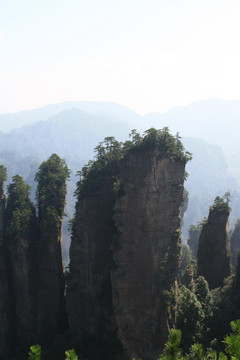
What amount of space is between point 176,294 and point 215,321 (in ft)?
14.5

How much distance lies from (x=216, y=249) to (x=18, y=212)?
19413 millimetres

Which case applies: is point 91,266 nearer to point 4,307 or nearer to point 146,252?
point 146,252

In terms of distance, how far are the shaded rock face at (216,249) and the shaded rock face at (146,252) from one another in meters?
11.2

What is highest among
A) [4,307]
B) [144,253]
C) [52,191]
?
[52,191]

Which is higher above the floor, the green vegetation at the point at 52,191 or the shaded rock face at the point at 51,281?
the green vegetation at the point at 52,191

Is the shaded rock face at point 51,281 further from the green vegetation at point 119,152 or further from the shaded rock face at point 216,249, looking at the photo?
the shaded rock face at point 216,249

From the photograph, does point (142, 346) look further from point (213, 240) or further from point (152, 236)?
point (213, 240)

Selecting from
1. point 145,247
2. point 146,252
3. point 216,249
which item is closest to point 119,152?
point 145,247

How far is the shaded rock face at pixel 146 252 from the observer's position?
2339cm

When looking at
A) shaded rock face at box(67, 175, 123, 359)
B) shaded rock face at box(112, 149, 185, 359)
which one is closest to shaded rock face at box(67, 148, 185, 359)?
shaded rock face at box(112, 149, 185, 359)

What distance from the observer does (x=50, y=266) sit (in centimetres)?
2950

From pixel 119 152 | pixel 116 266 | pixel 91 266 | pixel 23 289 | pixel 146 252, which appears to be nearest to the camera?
pixel 146 252

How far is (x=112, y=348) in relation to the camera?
2462 cm

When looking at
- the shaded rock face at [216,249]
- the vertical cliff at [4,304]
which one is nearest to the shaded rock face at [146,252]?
the vertical cliff at [4,304]
